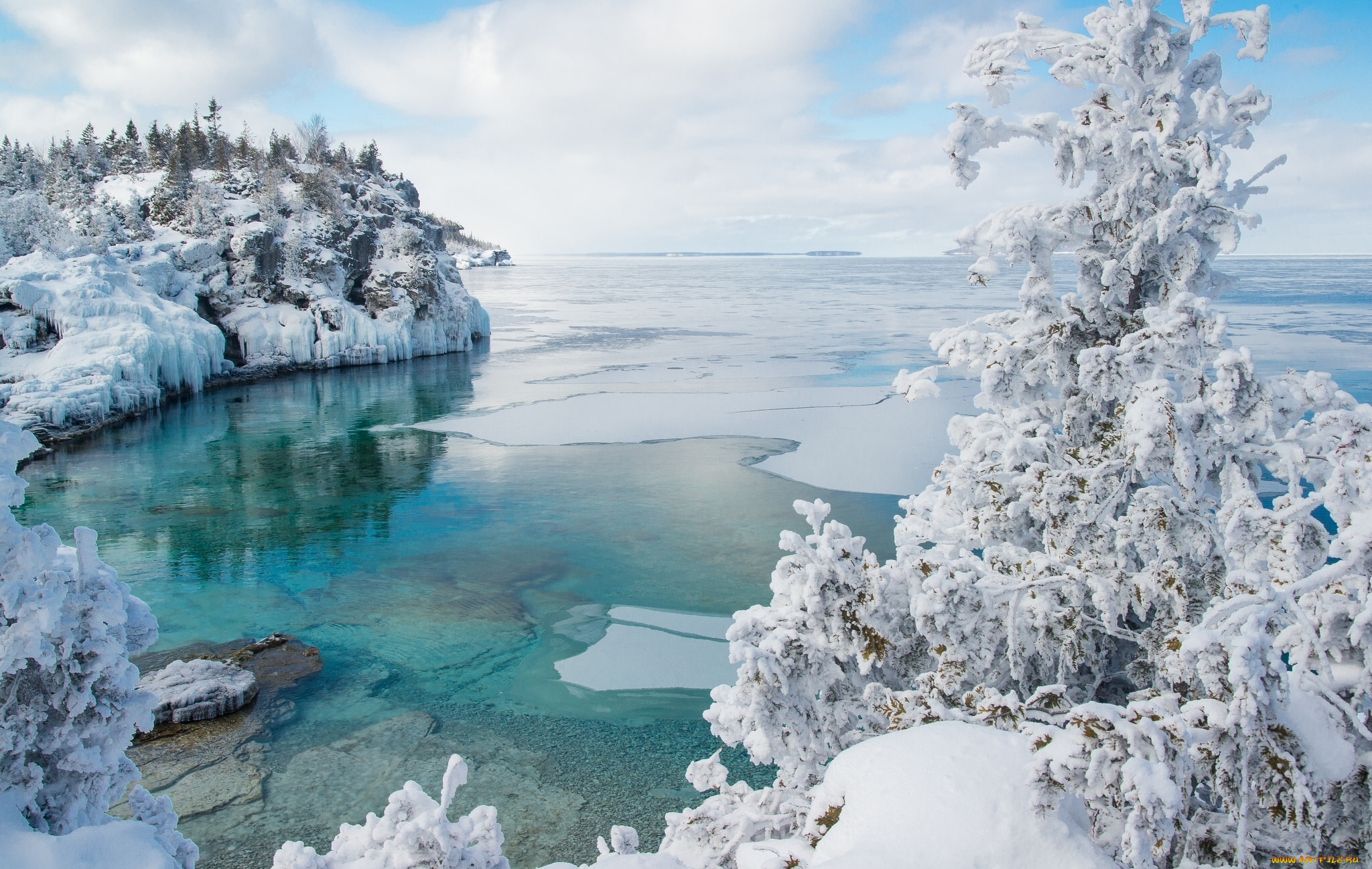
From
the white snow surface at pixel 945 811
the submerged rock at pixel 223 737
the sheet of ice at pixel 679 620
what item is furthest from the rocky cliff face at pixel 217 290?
the white snow surface at pixel 945 811

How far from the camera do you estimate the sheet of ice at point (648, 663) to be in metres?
9.59

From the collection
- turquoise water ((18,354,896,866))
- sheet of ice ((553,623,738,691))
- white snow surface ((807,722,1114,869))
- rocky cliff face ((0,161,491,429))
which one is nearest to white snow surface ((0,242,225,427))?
rocky cliff face ((0,161,491,429))

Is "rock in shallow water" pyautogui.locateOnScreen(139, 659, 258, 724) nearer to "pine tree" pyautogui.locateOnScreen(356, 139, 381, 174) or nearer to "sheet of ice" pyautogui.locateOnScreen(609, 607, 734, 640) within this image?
"sheet of ice" pyautogui.locateOnScreen(609, 607, 734, 640)

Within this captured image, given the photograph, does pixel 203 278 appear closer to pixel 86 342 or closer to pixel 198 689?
pixel 86 342

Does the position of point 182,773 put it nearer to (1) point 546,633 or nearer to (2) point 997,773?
(1) point 546,633

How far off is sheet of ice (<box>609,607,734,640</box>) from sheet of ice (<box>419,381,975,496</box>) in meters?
6.11

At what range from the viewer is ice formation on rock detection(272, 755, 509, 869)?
3506 mm

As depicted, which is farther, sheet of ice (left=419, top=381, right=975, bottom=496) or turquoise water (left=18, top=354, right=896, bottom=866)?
sheet of ice (left=419, top=381, right=975, bottom=496)

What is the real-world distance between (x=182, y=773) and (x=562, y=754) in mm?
3686

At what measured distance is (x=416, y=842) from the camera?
3514 mm

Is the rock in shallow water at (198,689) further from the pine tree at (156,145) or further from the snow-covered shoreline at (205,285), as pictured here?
the pine tree at (156,145)

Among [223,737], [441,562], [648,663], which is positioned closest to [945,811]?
[648,663]

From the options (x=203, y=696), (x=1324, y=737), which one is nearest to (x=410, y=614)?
(x=203, y=696)

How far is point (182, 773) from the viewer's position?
26.1ft
